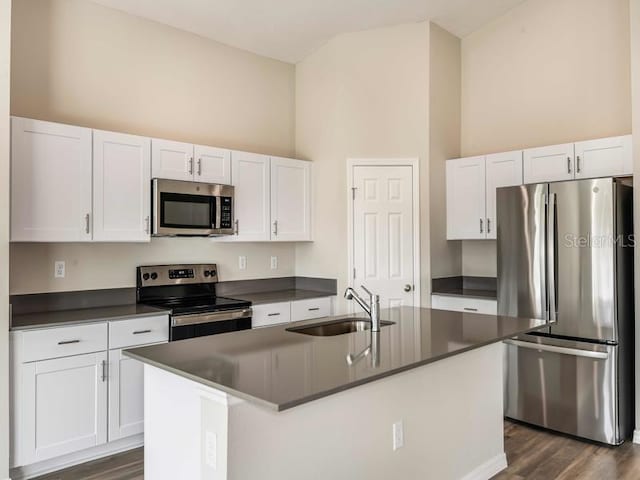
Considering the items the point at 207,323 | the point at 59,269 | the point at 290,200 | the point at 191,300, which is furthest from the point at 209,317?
the point at 290,200

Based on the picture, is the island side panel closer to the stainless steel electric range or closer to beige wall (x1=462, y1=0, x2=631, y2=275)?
the stainless steel electric range

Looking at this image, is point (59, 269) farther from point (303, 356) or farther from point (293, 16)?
point (293, 16)

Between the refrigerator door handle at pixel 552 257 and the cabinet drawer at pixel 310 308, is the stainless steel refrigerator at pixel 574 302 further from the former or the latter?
the cabinet drawer at pixel 310 308

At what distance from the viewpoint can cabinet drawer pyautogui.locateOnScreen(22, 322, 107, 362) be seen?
9.32ft

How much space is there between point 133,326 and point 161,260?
835 mm

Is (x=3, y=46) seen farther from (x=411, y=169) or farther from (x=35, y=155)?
(x=411, y=169)

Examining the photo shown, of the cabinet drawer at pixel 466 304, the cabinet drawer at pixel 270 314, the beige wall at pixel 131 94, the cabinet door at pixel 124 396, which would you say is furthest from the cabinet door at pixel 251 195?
the cabinet drawer at pixel 466 304

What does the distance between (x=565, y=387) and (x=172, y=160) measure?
10.9ft

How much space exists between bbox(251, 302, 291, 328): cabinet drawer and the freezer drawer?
1.81m

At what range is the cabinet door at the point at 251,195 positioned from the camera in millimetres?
4172

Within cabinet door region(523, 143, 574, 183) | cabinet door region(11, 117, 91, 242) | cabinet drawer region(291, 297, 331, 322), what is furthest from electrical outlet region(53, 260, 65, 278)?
cabinet door region(523, 143, 574, 183)

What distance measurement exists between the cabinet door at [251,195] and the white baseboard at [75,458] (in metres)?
1.71

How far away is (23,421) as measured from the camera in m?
2.81

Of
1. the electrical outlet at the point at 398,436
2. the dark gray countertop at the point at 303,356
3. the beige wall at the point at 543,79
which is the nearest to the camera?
the dark gray countertop at the point at 303,356
